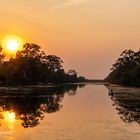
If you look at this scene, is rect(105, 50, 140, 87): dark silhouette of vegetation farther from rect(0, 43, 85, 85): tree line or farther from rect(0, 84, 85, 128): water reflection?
rect(0, 84, 85, 128): water reflection

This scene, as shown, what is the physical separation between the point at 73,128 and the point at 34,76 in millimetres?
131201

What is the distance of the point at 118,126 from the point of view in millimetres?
29469

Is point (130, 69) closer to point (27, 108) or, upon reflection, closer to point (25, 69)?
point (25, 69)

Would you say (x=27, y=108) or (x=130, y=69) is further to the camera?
(x=130, y=69)

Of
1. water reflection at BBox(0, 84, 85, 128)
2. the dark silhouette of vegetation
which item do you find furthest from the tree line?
water reflection at BBox(0, 84, 85, 128)

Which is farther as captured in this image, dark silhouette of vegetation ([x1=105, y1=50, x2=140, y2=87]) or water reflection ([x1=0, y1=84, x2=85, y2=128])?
dark silhouette of vegetation ([x1=105, y1=50, x2=140, y2=87])

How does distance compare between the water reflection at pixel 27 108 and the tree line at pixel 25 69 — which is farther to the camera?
the tree line at pixel 25 69

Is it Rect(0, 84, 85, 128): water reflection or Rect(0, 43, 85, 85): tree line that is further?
Rect(0, 43, 85, 85): tree line

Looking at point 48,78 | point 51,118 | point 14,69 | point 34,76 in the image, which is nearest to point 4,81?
point 14,69

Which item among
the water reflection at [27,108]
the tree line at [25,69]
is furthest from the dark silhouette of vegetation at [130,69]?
the water reflection at [27,108]

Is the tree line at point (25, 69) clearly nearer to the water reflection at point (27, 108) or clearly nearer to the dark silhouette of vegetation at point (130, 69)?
the dark silhouette of vegetation at point (130, 69)

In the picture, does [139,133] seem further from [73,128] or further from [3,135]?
[3,135]

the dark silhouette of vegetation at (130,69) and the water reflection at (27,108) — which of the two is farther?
the dark silhouette of vegetation at (130,69)

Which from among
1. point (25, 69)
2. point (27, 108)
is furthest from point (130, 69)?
point (27, 108)
